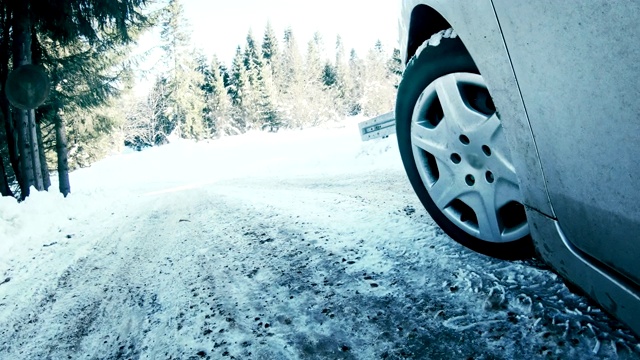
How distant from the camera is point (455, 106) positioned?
154cm

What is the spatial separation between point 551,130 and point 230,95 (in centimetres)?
5221

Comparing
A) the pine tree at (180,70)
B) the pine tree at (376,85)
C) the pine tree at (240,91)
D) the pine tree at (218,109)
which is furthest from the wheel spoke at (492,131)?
the pine tree at (376,85)

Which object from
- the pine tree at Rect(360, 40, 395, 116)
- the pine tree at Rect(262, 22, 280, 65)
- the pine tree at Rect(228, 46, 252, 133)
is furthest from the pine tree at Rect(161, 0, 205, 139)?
the pine tree at Rect(360, 40, 395, 116)

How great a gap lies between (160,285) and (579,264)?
2154mm

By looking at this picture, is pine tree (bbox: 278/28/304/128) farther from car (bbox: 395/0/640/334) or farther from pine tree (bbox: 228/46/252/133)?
car (bbox: 395/0/640/334)

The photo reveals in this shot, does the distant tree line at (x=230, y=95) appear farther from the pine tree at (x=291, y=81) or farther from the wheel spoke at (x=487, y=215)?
the wheel spoke at (x=487, y=215)

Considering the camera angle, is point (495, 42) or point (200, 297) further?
point (200, 297)

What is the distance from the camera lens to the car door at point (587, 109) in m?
0.74

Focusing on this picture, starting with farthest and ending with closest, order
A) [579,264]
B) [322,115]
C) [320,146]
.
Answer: [322,115] < [320,146] < [579,264]

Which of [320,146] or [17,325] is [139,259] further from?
[320,146]

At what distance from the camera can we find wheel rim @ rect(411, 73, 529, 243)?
4.64 feet

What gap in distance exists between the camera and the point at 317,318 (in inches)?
58.4

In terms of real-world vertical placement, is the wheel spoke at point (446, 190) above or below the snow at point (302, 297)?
above

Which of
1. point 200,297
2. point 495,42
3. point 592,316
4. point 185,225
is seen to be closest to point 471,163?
point 495,42
